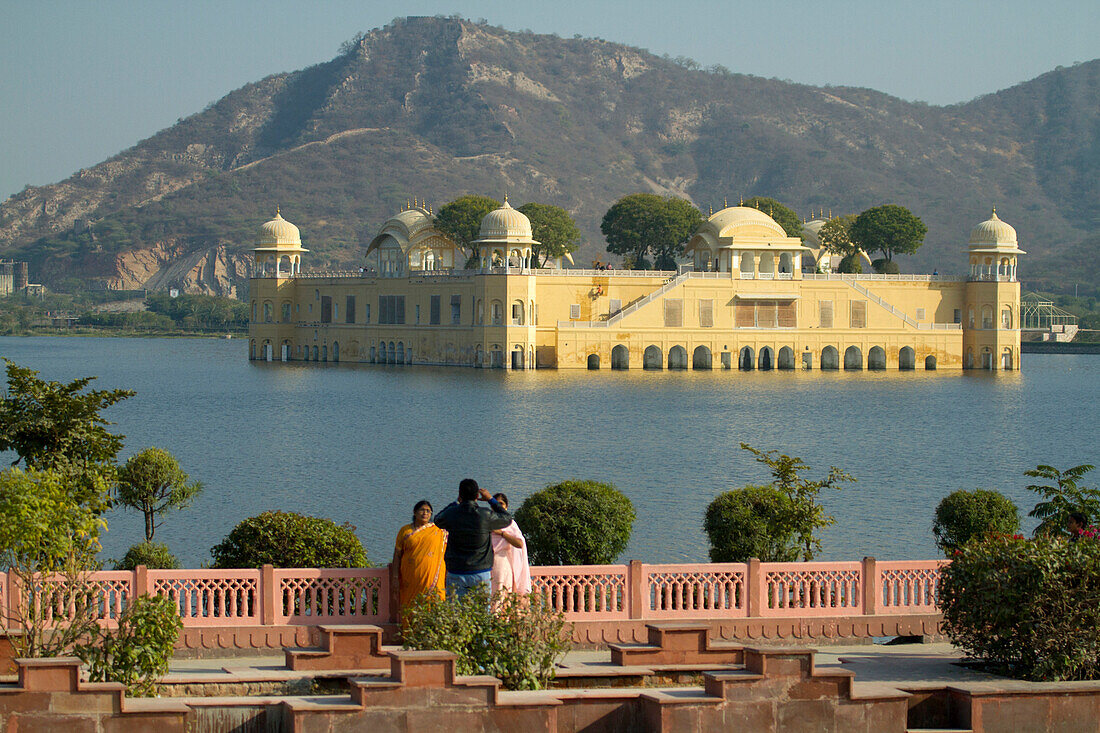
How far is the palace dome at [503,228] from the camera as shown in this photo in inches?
2643

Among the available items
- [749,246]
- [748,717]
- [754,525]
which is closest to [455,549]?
[748,717]

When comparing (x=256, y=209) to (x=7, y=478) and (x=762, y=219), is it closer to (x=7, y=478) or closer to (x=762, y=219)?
(x=762, y=219)

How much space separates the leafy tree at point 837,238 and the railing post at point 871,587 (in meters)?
69.4

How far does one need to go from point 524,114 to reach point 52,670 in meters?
186

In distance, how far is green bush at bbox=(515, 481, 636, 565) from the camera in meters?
16.6

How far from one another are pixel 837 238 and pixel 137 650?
75395 mm

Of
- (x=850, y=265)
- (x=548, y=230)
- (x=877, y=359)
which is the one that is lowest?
(x=877, y=359)

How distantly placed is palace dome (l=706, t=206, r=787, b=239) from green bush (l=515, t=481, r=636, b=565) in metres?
54.4

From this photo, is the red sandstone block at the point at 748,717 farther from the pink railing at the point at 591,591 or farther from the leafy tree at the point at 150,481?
the leafy tree at the point at 150,481

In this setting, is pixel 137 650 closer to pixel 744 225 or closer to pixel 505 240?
pixel 505 240

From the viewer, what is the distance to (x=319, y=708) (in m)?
9.75

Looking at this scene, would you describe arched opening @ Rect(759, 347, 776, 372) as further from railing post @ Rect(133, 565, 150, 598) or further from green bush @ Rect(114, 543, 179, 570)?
railing post @ Rect(133, 565, 150, 598)

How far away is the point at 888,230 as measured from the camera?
257 feet

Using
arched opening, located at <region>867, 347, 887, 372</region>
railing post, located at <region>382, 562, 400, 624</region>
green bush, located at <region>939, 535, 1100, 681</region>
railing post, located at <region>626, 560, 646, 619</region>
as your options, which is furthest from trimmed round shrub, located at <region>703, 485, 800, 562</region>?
arched opening, located at <region>867, 347, 887, 372</region>
